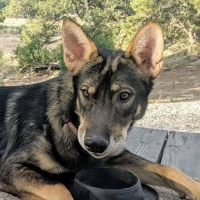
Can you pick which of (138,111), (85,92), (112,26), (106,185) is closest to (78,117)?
(85,92)

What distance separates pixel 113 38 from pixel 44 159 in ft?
56.1

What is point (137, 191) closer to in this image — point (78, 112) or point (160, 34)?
point (78, 112)

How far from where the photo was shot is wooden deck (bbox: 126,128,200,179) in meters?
3.79

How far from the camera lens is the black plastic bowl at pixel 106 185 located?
2394 millimetres

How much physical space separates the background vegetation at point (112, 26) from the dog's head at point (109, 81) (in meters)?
14.5

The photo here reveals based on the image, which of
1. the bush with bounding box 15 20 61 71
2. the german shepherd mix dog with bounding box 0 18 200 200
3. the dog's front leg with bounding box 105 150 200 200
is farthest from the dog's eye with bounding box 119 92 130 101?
the bush with bounding box 15 20 61 71

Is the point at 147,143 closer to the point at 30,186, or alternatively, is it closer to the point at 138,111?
the point at 138,111

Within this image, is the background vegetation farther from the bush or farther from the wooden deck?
the wooden deck

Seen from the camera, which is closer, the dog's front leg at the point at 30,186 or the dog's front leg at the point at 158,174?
the dog's front leg at the point at 30,186

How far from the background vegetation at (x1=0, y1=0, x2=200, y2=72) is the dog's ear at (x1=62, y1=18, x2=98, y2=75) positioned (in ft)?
47.7

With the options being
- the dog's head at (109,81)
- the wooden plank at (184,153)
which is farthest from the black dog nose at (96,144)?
the wooden plank at (184,153)

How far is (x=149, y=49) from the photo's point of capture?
129 inches

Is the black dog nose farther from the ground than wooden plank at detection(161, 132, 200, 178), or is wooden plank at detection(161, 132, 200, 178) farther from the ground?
the black dog nose

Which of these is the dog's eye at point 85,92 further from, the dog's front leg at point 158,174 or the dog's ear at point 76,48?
the dog's front leg at point 158,174
